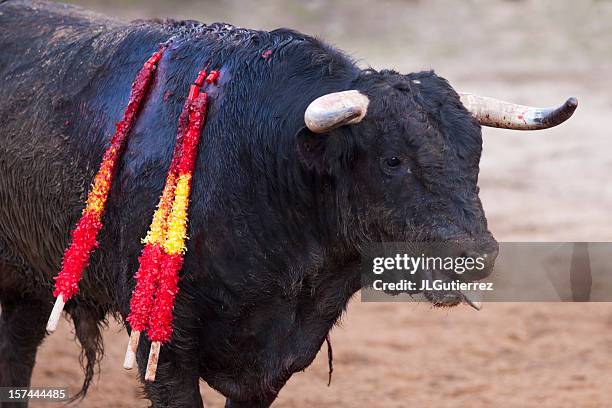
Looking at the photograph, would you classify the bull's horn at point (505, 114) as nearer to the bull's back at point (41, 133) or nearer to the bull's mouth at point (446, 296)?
the bull's mouth at point (446, 296)

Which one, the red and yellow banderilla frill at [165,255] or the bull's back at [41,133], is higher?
the bull's back at [41,133]

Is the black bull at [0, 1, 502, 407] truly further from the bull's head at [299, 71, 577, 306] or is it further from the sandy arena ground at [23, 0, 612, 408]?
the sandy arena ground at [23, 0, 612, 408]

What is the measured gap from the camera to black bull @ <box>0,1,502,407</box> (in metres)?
4.84

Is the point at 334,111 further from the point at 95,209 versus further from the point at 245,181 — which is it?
the point at 95,209

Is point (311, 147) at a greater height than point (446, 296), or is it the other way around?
point (311, 147)

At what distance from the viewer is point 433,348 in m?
8.83

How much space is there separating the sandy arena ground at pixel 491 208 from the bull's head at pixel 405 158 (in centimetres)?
275

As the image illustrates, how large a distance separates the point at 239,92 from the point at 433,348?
13.4ft

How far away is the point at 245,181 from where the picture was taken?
5.16 meters

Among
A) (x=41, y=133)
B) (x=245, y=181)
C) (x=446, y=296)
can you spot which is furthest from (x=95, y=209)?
(x=446, y=296)

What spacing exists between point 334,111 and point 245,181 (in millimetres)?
658

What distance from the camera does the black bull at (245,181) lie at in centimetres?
484

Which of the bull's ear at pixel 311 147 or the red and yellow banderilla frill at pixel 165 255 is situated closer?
the bull's ear at pixel 311 147

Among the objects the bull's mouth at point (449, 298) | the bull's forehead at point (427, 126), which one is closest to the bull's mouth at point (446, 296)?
the bull's mouth at point (449, 298)
